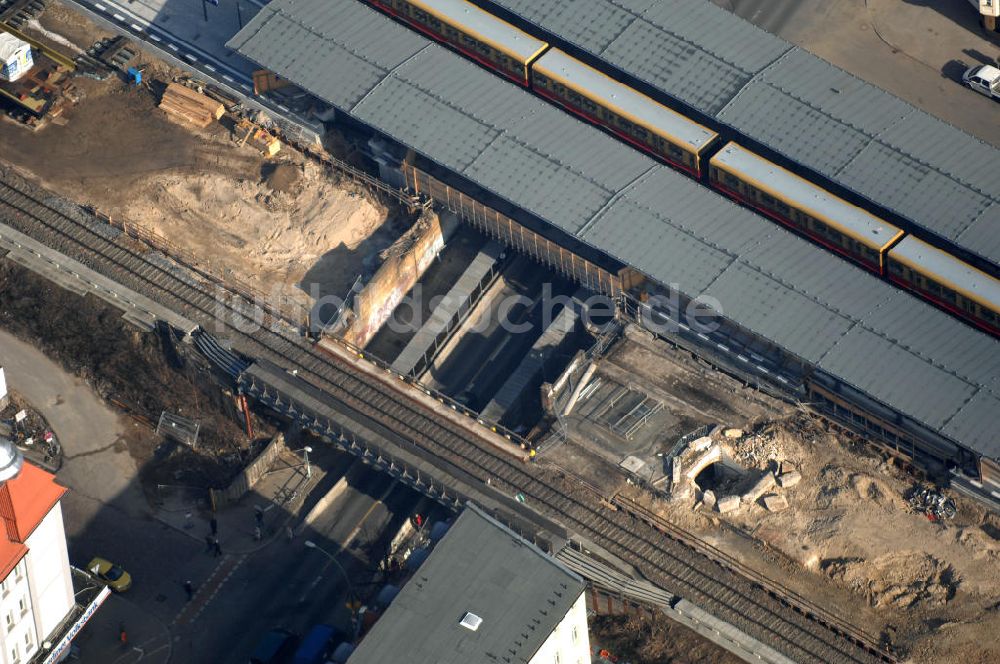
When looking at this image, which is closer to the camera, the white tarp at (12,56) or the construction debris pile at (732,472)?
the construction debris pile at (732,472)

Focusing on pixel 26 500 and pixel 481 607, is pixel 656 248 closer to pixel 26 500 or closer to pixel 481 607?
pixel 481 607

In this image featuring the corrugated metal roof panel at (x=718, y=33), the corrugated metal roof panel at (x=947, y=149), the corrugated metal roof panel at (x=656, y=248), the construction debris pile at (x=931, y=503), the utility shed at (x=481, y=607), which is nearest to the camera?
the utility shed at (x=481, y=607)

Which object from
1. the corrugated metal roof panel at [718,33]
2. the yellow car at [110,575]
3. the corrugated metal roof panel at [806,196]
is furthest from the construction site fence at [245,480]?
the corrugated metal roof panel at [718,33]

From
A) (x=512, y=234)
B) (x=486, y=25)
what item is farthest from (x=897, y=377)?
(x=486, y=25)

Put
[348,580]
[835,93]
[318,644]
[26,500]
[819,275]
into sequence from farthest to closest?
[835,93]
[819,275]
[348,580]
[318,644]
[26,500]

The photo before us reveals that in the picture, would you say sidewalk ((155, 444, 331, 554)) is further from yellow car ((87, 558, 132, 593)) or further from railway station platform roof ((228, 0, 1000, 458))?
railway station platform roof ((228, 0, 1000, 458))

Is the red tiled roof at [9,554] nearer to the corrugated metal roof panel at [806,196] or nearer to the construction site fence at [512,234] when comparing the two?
the construction site fence at [512,234]
